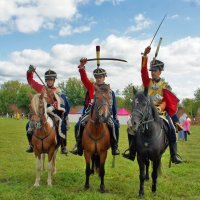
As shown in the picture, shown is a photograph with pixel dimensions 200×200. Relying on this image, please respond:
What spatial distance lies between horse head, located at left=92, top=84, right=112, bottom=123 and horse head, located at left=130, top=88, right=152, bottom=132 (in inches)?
29.5

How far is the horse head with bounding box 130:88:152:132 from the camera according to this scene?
7762 millimetres

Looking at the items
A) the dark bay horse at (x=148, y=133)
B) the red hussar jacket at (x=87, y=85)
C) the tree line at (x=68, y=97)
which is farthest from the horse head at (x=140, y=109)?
the tree line at (x=68, y=97)

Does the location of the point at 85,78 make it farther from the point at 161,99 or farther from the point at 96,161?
the point at 96,161

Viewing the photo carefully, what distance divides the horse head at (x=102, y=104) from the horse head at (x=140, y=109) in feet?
2.46

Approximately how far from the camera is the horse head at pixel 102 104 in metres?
8.34

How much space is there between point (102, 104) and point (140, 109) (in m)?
1.00

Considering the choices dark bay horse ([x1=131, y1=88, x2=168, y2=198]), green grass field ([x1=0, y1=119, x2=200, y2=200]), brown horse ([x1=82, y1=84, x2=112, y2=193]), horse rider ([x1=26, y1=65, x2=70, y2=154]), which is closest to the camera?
dark bay horse ([x1=131, y1=88, x2=168, y2=198])

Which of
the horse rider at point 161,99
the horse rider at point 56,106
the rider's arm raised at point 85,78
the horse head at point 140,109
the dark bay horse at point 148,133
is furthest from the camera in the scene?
the horse rider at point 56,106

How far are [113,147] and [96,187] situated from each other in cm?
124

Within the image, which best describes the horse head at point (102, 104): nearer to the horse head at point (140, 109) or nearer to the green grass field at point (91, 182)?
the horse head at point (140, 109)

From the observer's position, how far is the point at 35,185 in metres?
9.59

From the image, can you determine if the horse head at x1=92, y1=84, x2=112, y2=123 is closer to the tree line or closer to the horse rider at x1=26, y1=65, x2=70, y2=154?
the horse rider at x1=26, y1=65, x2=70, y2=154

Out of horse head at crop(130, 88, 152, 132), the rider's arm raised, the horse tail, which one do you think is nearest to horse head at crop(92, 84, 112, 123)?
horse head at crop(130, 88, 152, 132)

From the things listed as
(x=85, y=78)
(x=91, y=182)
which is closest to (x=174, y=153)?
(x=91, y=182)
